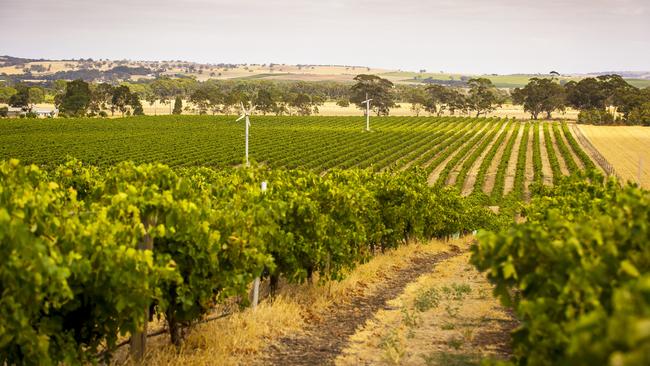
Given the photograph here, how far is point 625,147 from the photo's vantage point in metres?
85.4

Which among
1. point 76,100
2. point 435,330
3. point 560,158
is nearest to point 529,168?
point 560,158

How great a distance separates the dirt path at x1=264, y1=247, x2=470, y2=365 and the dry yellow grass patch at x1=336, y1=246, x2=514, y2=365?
0.73ft

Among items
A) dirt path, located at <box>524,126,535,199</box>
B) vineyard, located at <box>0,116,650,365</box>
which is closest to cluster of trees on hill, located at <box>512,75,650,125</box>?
dirt path, located at <box>524,126,535,199</box>

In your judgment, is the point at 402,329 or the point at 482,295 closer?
the point at 402,329

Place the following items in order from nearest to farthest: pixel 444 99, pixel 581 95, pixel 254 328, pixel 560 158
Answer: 1. pixel 254 328
2. pixel 560 158
3. pixel 581 95
4. pixel 444 99

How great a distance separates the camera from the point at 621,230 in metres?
6.84

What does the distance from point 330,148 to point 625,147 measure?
37.5 meters

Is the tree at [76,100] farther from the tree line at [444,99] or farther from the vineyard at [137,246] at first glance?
the vineyard at [137,246]

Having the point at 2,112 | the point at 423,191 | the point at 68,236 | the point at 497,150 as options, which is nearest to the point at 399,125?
the point at 497,150

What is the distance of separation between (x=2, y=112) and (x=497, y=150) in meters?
105

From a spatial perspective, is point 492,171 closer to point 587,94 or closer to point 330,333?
point 330,333

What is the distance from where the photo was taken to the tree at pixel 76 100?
460 feet

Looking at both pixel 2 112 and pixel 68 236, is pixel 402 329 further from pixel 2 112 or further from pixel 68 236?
pixel 2 112

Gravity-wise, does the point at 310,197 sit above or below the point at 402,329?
above
